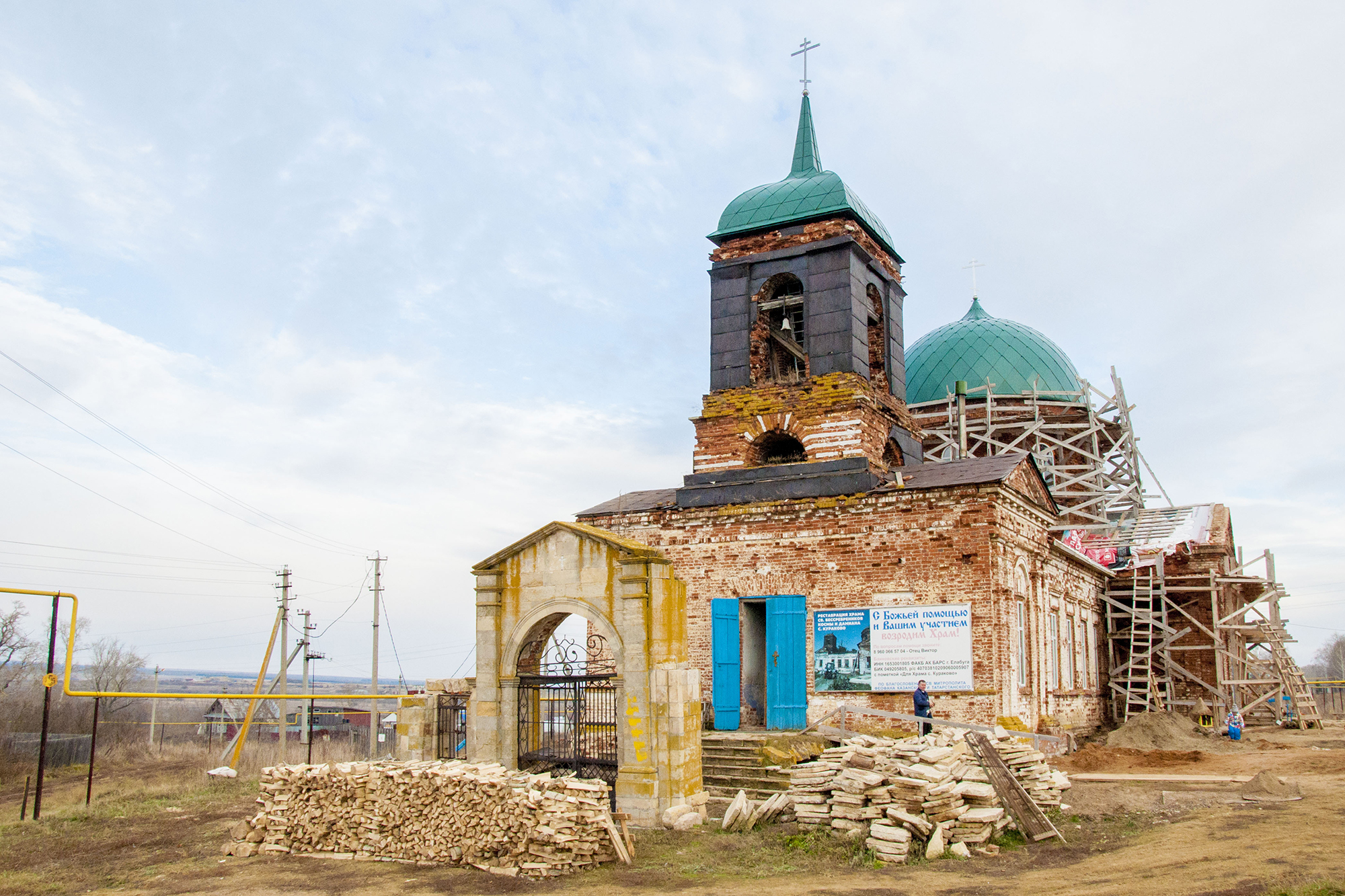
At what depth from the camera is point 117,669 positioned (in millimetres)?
48594

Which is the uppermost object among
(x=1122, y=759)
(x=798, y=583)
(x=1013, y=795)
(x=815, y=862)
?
(x=798, y=583)

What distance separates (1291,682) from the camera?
2644 centimetres

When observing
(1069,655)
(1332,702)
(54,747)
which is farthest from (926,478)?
(1332,702)

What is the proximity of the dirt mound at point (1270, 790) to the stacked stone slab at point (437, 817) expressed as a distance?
8.17m

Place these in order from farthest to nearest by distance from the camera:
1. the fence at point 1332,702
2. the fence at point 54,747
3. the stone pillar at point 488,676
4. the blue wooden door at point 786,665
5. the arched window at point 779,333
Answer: the fence at point 1332,702
the fence at point 54,747
the arched window at point 779,333
the blue wooden door at point 786,665
the stone pillar at point 488,676

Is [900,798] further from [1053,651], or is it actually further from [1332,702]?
[1332,702]

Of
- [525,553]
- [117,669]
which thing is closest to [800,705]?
[525,553]

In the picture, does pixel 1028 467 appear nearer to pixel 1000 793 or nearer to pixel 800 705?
pixel 800 705

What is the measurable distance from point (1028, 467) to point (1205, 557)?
Result: 8.84m

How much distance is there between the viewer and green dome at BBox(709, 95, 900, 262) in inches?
776

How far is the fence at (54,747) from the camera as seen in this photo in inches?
885

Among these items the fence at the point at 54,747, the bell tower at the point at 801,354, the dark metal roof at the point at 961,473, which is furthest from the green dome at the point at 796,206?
the fence at the point at 54,747

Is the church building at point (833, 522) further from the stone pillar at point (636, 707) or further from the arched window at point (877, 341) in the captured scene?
the stone pillar at point (636, 707)

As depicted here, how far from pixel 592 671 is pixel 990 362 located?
69.3 ft
